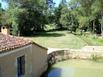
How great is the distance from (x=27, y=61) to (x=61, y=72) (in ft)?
20.0

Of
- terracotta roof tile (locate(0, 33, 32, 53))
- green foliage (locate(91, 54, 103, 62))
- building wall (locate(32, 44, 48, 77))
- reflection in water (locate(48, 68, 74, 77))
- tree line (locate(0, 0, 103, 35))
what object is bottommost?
reflection in water (locate(48, 68, 74, 77))

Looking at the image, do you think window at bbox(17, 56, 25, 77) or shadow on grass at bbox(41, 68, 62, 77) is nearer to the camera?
window at bbox(17, 56, 25, 77)

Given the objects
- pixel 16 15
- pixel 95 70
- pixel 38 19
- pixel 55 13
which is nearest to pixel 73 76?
pixel 95 70

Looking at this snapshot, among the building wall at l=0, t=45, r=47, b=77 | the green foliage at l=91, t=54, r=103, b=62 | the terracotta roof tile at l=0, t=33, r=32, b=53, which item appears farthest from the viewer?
the green foliage at l=91, t=54, r=103, b=62

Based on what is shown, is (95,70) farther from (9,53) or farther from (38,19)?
(38,19)

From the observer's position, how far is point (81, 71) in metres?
22.4

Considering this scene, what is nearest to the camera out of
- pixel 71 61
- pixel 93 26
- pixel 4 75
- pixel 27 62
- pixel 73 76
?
pixel 4 75

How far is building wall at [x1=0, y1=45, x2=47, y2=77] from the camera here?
1259 centimetres

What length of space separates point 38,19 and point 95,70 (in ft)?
85.4

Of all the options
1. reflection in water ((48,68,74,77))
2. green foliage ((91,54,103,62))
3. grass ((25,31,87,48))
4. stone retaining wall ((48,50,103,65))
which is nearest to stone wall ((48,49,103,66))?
stone retaining wall ((48,50,103,65))

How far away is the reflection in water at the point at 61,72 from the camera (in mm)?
20747

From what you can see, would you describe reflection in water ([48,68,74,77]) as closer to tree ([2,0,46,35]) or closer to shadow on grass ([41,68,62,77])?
shadow on grass ([41,68,62,77])

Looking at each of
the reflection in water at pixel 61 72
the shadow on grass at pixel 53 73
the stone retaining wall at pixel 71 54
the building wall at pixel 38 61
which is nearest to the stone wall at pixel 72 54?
the stone retaining wall at pixel 71 54

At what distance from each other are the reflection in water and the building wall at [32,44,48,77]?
806 mm
